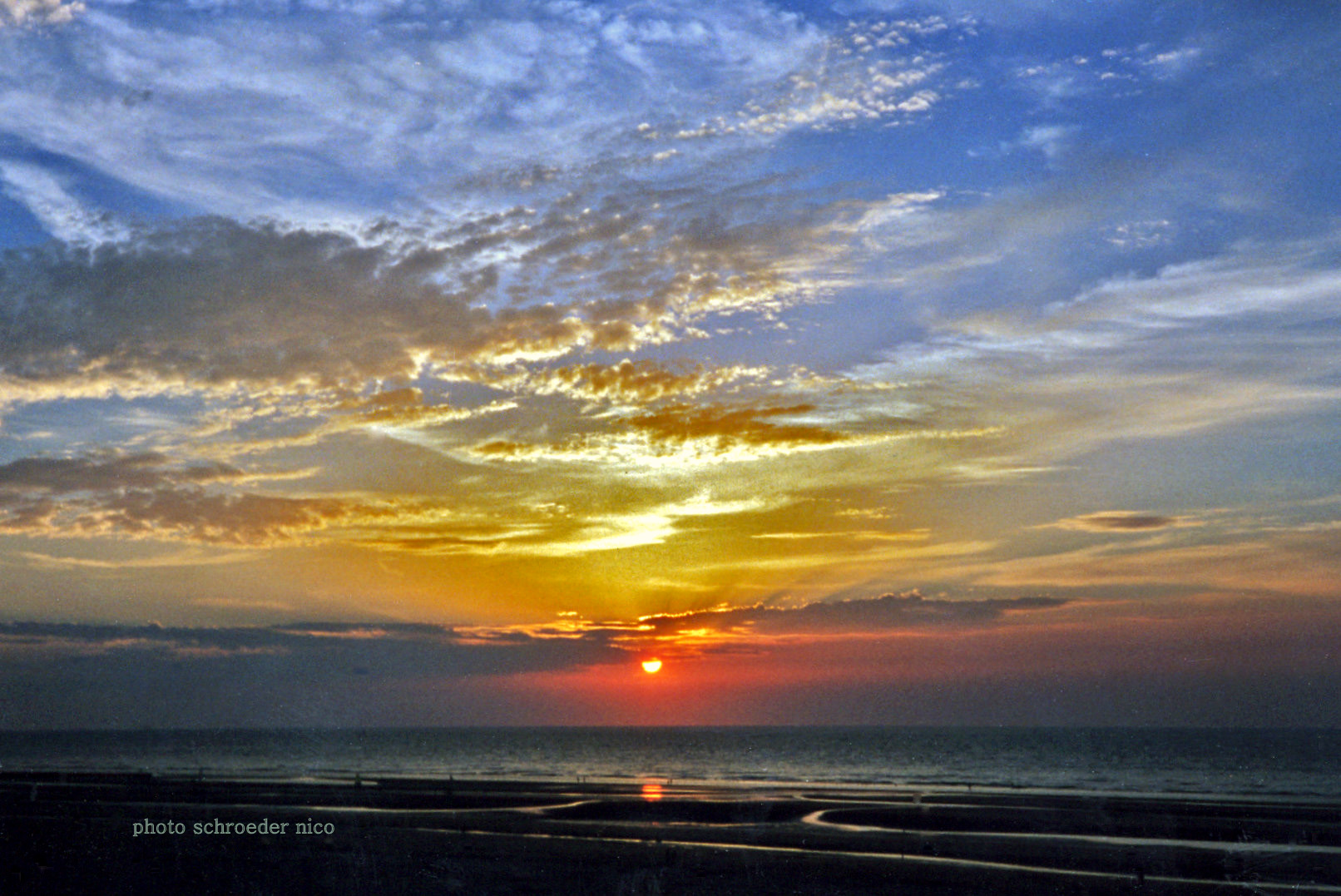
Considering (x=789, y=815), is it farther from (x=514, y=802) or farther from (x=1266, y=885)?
(x=1266, y=885)

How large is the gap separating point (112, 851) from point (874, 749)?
173348mm

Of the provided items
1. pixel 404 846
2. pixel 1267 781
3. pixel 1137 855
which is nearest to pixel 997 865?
pixel 1137 855

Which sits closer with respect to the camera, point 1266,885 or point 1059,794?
point 1266,885

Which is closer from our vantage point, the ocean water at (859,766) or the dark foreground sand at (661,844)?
→ the dark foreground sand at (661,844)

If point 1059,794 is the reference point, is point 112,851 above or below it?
above

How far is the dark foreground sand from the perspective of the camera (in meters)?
33.3

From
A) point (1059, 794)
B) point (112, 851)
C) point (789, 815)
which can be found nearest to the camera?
point (112, 851)

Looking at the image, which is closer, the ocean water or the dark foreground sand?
the dark foreground sand

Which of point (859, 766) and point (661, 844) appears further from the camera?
point (859, 766)

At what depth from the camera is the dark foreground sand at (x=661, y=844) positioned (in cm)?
3331

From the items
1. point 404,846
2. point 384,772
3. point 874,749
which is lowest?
point 874,749

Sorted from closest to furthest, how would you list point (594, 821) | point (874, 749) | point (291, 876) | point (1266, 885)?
1. point (291, 876)
2. point (1266, 885)
3. point (594, 821)
4. point (874, 749)

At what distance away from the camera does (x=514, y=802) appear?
65688 millimetres

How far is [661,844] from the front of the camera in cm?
4359
